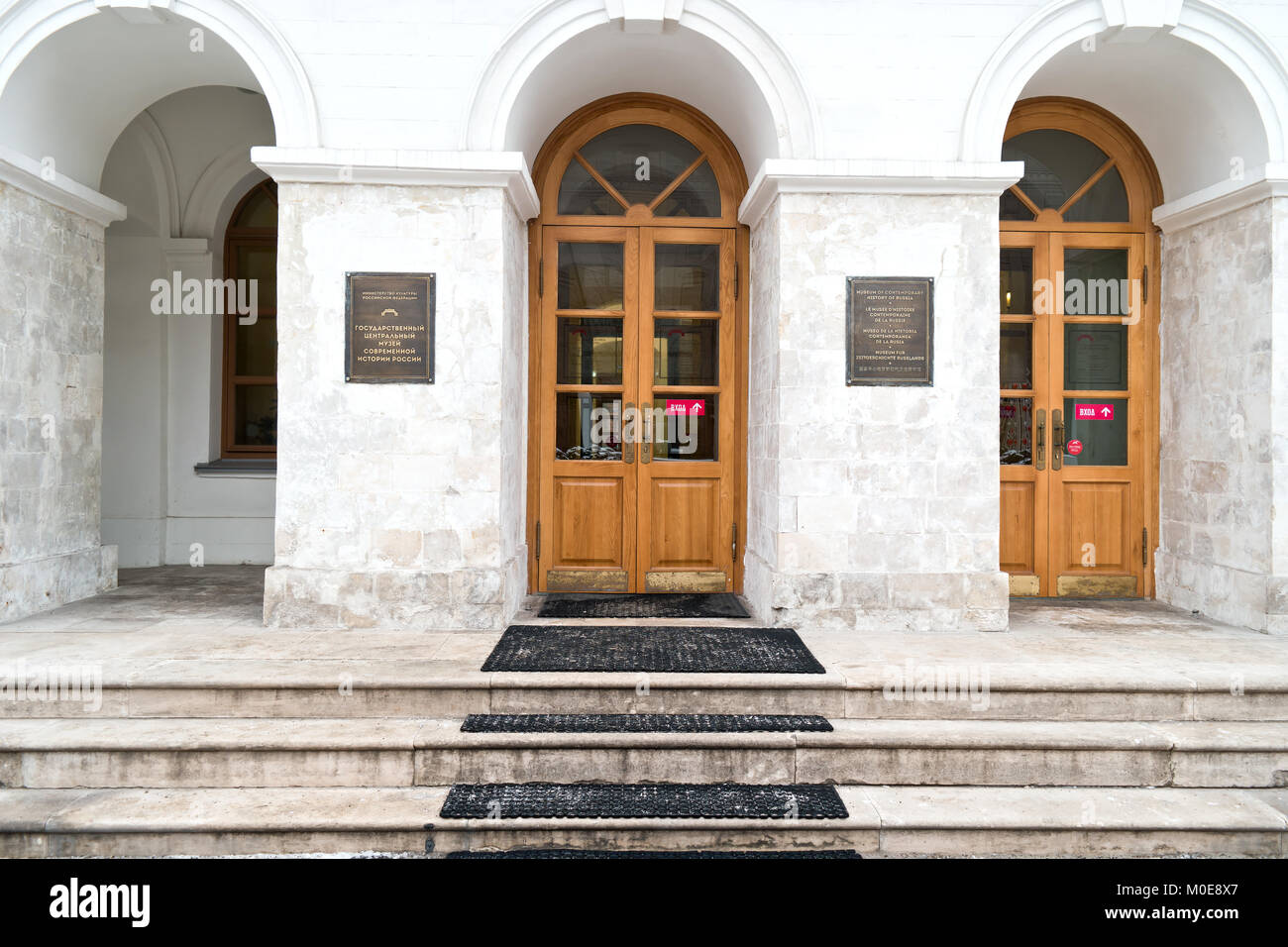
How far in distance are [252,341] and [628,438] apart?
3697 mm

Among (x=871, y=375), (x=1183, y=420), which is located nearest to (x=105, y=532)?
(x=871, y=375)

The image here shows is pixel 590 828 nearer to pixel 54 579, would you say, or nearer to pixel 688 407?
pixel 688 407

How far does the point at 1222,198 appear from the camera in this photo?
5.57 meters

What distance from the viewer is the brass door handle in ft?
21.0

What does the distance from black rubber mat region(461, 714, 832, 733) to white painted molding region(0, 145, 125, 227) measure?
450cm

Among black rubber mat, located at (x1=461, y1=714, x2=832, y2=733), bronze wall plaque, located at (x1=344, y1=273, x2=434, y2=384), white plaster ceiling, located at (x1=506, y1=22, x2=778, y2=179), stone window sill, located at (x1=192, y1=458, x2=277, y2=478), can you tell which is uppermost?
white plaster ceiling, located at (x1=506, y1=22, x2=778, y2=179)

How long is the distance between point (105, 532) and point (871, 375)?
21.0 feet

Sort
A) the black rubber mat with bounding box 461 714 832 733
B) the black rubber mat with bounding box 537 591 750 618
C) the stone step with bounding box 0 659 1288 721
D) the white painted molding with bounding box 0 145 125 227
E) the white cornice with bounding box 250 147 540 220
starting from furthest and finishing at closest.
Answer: the black rubber mat with bounding box 537 591 750 618, the white painted molding with bounding box 0 145 125 227, the white cornice with bounding box 250 147 540 220, the stone step with bounding box 0 659 1288 721, the black rubber mat with bounding box 461 714 832 733

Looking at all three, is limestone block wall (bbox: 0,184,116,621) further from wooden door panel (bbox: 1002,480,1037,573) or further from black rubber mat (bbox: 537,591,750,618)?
wooden door panel (bbox: 1002,480,1037,573)

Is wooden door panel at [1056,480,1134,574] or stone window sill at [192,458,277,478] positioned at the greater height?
stone window sill at [192,458,277,478]

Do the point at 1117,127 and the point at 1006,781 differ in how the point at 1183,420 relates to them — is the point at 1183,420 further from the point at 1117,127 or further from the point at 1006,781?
the point at 1006,781

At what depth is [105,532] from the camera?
7.29 meters

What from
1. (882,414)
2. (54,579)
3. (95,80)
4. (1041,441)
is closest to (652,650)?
Result: (882,414)

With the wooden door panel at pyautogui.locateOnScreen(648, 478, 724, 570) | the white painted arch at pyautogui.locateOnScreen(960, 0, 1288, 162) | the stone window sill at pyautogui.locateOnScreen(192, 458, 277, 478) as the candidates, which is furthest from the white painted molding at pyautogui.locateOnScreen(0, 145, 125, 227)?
the white painted arch at pyautogui.locateOnScreen(960, 0, 1288, 162)
